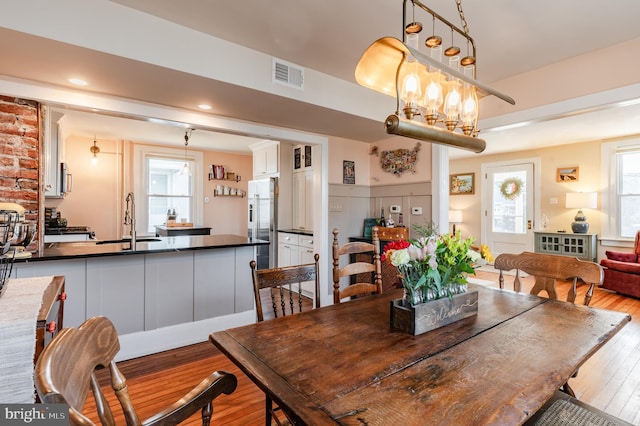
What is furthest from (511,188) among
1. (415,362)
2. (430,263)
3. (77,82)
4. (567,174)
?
(77,82)

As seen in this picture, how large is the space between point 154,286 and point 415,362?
2.55 meters

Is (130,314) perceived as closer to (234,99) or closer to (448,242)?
(234,99)

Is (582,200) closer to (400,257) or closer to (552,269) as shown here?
(552,269)

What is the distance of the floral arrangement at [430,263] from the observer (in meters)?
1.33

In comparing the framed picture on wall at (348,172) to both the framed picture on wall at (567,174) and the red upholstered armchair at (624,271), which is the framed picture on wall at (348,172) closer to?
the red upholstered armchair at (624,271)

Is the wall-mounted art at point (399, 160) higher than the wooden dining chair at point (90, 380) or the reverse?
higher

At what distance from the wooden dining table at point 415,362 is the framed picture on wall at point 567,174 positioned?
5.35 m

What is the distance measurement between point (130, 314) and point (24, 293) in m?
1.46

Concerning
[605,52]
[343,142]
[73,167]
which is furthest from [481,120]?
[73,167]

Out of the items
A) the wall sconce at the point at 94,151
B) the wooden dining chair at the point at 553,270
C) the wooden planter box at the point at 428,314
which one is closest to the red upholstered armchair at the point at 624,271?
the wooden dining chair at the point at 553,270

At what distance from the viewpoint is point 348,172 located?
4430 millimetres

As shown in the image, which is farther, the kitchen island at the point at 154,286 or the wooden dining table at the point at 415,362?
the kitchen island at the point at 154,286

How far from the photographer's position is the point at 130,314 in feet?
9.07

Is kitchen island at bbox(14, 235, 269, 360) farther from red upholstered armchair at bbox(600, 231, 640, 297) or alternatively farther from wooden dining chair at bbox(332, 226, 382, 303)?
red upholstered armchair at bbox(600, 231, 640, 297)
